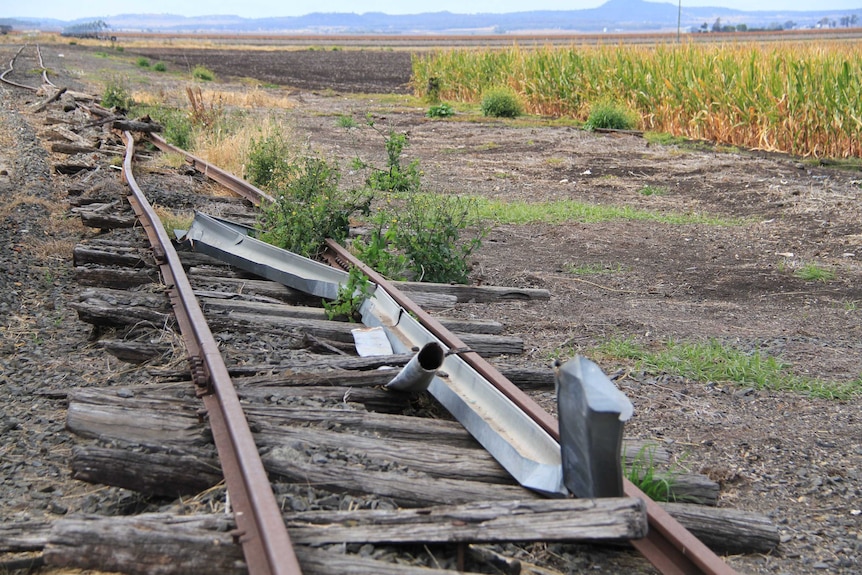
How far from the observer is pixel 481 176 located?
1422 centimetres

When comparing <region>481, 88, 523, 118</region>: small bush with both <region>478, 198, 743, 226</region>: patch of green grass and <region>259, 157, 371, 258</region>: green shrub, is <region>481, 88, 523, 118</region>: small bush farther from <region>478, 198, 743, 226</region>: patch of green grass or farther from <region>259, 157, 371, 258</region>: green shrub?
<region>259, 157, 371, 258</region>: green shrub

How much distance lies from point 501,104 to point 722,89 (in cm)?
752

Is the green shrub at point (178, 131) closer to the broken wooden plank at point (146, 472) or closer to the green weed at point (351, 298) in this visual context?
the green weed at point (351, 298)

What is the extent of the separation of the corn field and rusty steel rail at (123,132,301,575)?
12.8 metres

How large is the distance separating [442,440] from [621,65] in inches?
747

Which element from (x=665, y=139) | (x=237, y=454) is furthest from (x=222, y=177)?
(x=665, y=139)

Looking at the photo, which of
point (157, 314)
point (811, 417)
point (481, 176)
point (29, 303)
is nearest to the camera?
point (811, 417)

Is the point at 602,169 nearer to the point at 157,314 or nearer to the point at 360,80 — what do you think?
the point at 157,314

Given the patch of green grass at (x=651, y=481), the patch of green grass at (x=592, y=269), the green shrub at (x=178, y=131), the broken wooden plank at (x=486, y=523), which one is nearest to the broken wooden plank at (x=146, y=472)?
the broken wooden plank at (x=486, y=523)

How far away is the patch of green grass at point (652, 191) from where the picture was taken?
12723 millimetres

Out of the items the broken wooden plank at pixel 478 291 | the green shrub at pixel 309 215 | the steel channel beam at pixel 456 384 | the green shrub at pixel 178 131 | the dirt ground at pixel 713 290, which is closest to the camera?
the steel channel beam at pixel 456 384

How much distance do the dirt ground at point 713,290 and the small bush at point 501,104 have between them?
559 centimetres

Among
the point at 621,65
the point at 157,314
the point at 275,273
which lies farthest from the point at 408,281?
the point at 621,65

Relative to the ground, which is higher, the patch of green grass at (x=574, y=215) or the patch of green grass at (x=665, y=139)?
the patch of green grass at (x=665, y=139)
